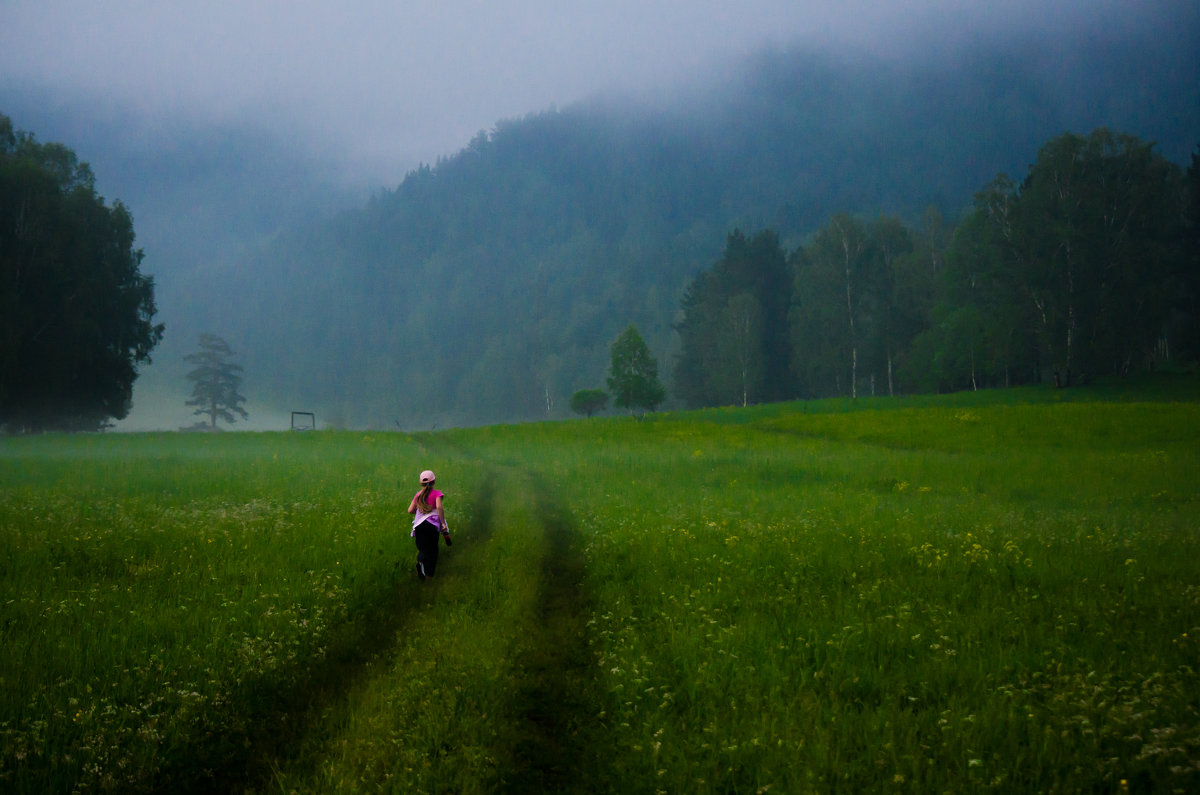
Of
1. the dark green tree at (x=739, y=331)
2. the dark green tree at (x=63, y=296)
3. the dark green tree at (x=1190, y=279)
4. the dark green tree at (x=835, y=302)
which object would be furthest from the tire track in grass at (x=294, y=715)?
the dark green tree at (x=739, y=331)

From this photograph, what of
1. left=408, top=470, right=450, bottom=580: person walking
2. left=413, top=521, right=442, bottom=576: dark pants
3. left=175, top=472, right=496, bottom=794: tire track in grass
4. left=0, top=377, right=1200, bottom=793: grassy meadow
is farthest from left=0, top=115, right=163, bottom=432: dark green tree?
left=175, top=472, right=496, bottom=794: tire track in grass

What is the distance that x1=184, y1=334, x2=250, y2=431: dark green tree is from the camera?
118m

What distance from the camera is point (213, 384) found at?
389 ft

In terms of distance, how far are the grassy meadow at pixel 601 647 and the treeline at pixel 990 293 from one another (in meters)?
50.1

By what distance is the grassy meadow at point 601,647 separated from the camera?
6.16m

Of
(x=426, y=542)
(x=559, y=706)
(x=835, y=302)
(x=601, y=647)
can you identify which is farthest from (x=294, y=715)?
(x=835, y=302)

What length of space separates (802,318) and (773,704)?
84.0m

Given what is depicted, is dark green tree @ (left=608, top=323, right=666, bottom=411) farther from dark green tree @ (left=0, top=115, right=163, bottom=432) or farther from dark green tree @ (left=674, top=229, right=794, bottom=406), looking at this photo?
dark green tree @ (left=0, top=115, right=163, bottom=432)

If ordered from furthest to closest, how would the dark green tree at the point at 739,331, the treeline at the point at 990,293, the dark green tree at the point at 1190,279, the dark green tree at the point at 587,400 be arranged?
1. the dark green tree at the point at 587,400
2. the dark green tree at the point at 739,331
3. the treeline at the point at 990,293
4. the dark green tree at the point at 1190,279

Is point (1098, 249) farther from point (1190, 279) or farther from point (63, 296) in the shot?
point (63, 296)

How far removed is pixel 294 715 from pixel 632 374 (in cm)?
8004

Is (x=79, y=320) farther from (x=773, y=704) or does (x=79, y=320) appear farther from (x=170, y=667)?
(x=773, y=704)

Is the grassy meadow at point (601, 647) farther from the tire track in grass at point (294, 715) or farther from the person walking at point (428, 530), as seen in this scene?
the person walking at point (428, 530)

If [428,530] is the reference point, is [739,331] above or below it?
above
